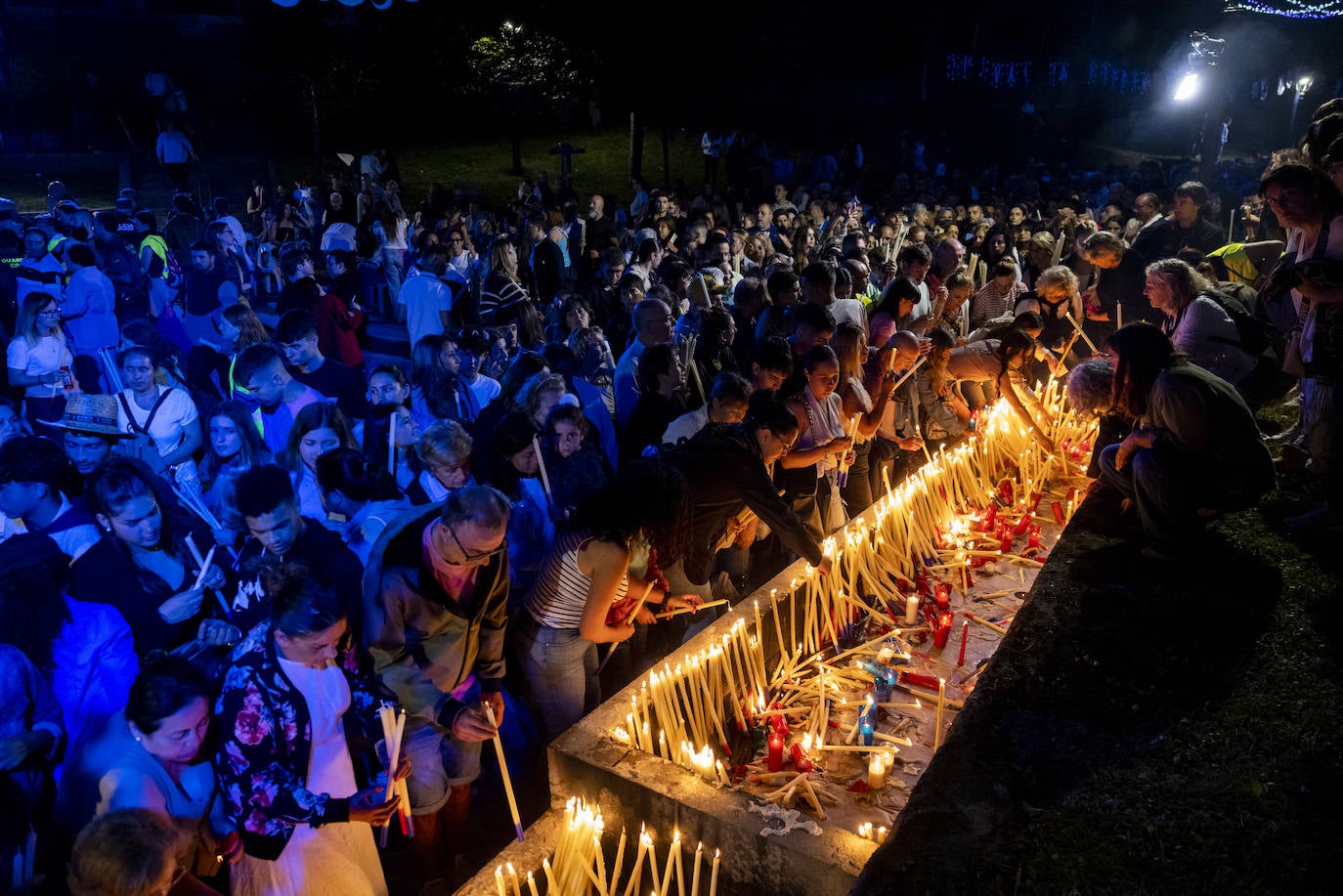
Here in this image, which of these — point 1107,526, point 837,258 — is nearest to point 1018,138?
point 837,258

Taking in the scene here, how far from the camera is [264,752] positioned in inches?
124

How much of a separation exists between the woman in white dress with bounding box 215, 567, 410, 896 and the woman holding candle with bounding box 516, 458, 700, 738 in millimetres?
951

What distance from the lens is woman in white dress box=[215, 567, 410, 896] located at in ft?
10.3

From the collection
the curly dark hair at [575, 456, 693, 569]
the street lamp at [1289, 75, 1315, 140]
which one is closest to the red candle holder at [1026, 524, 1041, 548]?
the curly dark hair at [575, 456, 693, 569]

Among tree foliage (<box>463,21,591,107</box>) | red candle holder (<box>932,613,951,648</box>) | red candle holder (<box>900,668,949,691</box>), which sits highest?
tree foliage (<box>463,21,591,107</box>)

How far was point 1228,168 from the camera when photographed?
2748cm

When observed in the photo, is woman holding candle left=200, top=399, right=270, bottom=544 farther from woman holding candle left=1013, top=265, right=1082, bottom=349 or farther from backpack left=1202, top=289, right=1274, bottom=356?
backpack left=1202, top=289, right=1274, bottom=356

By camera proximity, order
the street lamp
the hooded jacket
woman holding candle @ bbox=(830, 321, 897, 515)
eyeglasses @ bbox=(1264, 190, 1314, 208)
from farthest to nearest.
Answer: the street lamp < woman holding candle @ bbox=(830, 321, 897, 515) < eyeglasses @ bbox=(1264, 190, 1314, 208) < the hooded jacket

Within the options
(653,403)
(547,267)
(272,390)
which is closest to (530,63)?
(547,267)

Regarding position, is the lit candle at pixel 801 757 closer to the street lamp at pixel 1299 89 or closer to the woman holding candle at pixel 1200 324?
the woman holding candle at pixel 1200 324

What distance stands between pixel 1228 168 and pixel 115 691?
31804 mm

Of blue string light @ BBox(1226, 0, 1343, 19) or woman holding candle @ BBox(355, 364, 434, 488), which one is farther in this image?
blue string light @ BBox(1226, 0, 1343, 19)

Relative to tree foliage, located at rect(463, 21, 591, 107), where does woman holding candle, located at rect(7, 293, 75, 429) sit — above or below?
below

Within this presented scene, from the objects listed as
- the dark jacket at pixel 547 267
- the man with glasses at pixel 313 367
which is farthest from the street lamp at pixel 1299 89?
the man with glasses at pixel 313 367
